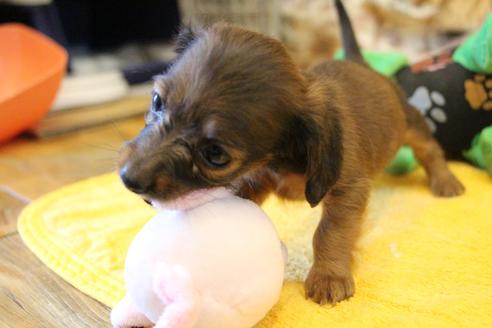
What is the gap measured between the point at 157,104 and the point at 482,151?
6.00ft

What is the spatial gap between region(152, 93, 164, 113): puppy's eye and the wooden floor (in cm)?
19

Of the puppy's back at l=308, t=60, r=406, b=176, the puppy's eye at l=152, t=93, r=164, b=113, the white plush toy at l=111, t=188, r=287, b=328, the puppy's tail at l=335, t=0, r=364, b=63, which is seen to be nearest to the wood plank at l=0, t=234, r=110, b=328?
the white plush toy at l=111, t=188, r=287, b=328

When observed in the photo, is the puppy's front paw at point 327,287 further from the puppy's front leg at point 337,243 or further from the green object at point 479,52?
the green object at point 479,52

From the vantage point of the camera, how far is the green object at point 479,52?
2.60 m

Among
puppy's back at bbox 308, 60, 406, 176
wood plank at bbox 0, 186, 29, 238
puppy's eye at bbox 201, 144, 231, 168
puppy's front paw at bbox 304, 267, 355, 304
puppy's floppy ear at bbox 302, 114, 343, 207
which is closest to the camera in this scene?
puppy's eye at bbox 201, 144, 231, 168

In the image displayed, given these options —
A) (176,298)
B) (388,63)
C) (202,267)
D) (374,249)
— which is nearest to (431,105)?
(388,63)

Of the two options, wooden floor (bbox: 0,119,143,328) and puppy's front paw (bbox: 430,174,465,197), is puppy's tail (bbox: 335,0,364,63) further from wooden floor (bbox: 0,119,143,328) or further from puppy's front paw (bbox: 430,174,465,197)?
wooden floor (bbox: 0,119,143,328)

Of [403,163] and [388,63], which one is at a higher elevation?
[388,63]

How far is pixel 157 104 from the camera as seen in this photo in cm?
151

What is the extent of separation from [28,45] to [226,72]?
2.61 metres

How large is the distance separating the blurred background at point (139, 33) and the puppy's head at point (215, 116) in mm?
1594

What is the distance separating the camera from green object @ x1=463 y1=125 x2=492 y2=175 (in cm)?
257

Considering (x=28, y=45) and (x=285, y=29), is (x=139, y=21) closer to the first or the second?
(x=285, y=29)

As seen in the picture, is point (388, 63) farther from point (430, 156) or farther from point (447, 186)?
point (447, 186)
